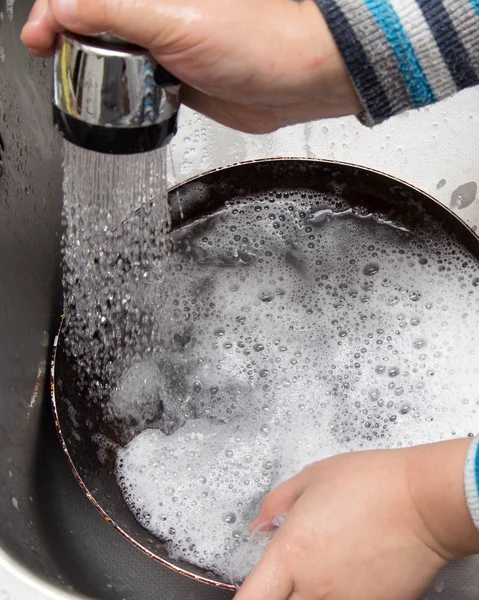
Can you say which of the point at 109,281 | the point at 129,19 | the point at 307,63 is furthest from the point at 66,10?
the point at 109,281

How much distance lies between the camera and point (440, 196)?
2.81ft

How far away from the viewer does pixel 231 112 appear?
561mm

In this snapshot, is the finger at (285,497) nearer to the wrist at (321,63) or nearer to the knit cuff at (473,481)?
the knit cuff at (473,481)

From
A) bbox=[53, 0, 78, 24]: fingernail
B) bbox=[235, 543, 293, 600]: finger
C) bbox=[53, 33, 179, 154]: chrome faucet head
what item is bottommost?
bbox=[235, 543, 293, 600]: finger

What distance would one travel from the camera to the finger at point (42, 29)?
0.42 m

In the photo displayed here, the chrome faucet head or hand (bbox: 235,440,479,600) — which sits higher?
the chrome faucet head

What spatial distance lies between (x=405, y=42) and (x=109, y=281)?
1.22ft

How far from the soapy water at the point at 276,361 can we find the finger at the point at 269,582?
116mm

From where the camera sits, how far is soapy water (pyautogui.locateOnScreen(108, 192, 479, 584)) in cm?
61

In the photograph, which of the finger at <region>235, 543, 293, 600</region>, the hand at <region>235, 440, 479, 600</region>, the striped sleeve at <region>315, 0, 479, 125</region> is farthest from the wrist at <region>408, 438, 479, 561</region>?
the striped sleeve at <region>315, 0, 479, 125</region>

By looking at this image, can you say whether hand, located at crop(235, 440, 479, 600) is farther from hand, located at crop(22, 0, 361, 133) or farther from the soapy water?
hand, located at crop(22, 0, 361, 133)

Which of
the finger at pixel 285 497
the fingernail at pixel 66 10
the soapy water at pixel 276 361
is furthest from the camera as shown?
the soapy water at pixel 276 361

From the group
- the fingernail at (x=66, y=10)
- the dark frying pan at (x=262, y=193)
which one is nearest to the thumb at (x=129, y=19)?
the fingernail at (x=66, y=10)

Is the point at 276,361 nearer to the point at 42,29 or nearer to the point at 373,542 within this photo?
the point at 373,542
